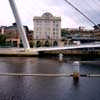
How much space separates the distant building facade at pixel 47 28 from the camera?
52.6 meters

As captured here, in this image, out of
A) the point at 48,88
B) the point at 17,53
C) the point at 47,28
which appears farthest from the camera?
the point at 47,28

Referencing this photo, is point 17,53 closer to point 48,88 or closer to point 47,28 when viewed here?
point 48,88

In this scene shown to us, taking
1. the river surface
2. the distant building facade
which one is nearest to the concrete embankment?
the river surface

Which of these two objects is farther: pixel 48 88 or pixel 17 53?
pixel 17 53

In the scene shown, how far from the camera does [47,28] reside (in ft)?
178

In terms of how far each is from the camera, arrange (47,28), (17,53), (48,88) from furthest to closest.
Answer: (47,28) → (17,53) → (48,88)

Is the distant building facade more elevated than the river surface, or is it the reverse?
the distant building facade

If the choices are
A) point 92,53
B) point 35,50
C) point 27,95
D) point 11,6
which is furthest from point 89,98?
point 92,53

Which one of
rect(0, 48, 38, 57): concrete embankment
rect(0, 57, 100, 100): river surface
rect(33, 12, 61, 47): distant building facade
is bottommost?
rect(0, 57, 100, 100): river surface

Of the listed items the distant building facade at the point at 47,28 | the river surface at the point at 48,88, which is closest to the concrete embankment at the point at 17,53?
the river surface at the point at 48,88

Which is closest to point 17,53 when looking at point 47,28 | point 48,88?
point 48,88

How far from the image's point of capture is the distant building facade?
52.6m

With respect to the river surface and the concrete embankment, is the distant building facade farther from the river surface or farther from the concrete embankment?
the river surface

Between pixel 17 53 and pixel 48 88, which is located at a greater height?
pixel 17 53
